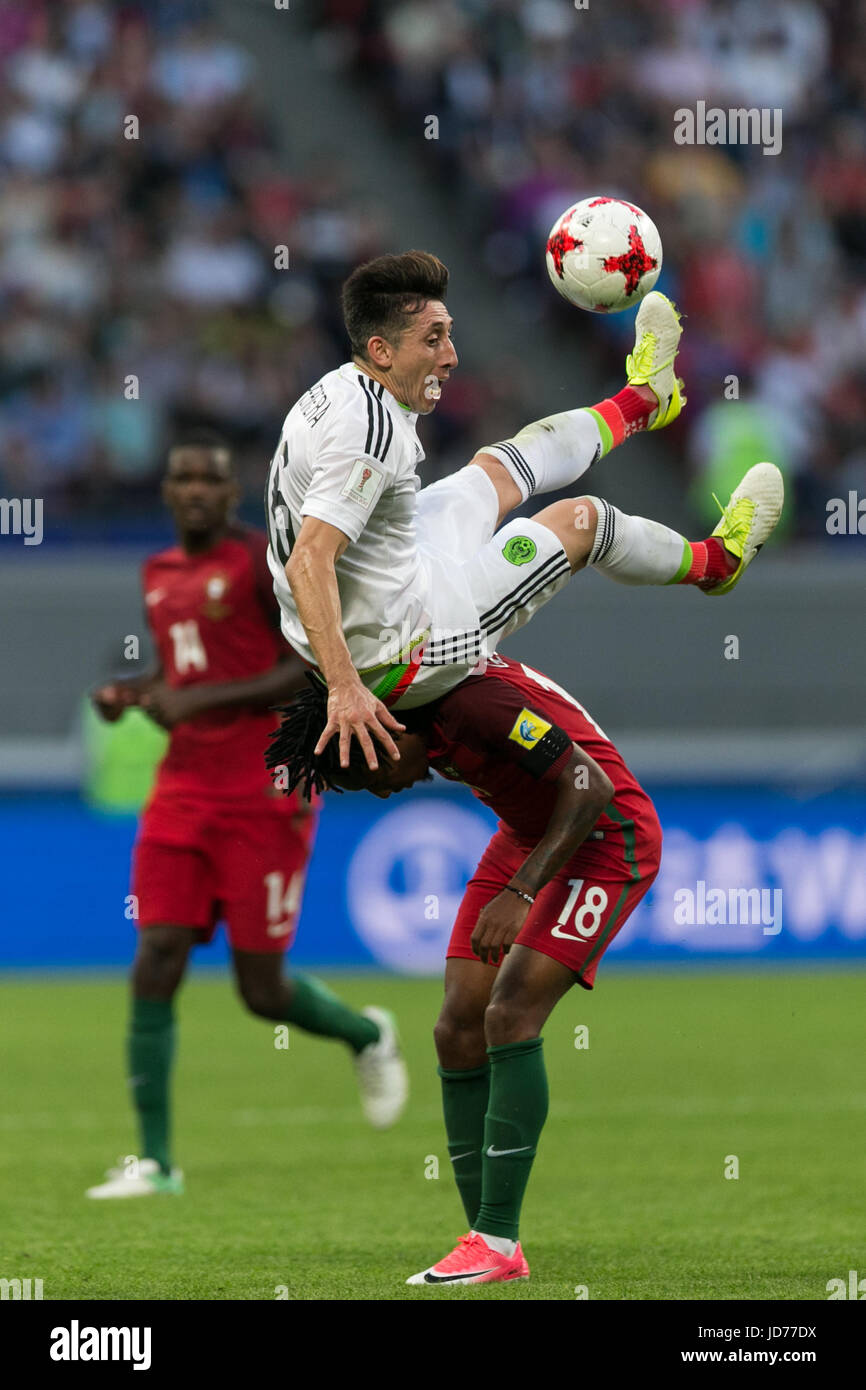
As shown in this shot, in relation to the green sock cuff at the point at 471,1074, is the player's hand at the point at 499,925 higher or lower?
higher

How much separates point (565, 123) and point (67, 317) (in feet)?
15.0

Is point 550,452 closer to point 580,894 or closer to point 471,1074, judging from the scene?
point 580,894

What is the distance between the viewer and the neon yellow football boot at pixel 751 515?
6168mm

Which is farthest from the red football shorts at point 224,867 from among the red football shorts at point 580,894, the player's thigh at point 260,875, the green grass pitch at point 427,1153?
the red football shorts at point 580,894

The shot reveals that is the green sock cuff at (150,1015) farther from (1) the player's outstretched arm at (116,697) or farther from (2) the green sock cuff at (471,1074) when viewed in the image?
(2) the green sock cuff at (471,1074)

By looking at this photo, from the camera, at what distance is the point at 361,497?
5152mm

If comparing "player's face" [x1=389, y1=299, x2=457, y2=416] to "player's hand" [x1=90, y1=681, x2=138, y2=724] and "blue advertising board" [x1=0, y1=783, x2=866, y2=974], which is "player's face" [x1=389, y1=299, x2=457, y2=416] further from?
"blue advertising board" [x1=0, y1=783, x2=866, y2=974]

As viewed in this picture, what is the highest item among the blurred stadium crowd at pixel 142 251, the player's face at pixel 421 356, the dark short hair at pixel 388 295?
the blurred stadium crowd at pixel 142 251

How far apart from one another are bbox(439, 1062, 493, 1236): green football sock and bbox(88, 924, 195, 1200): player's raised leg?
77.1 inches

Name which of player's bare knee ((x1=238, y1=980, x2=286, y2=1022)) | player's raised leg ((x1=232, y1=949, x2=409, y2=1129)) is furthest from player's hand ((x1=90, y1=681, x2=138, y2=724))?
player's bare knee ((x1=238, y1=980, x2=286, y2=1022))

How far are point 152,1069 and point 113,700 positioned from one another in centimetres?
139

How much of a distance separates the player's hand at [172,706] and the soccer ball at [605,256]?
270 centimetres

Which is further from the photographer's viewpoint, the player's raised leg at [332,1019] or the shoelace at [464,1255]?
→ the player's raised leg at [332,1019]

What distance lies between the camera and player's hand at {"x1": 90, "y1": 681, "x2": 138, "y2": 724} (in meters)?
8.11
